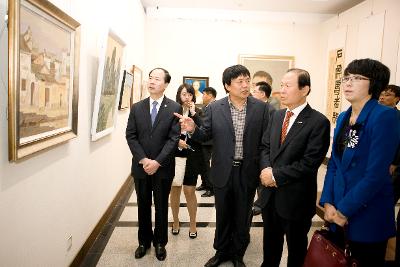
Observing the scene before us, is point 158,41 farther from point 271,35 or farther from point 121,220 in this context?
point 121,220

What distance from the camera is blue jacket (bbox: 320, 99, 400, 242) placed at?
63.1 inches

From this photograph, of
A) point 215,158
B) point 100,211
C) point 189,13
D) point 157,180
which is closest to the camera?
point 215,158

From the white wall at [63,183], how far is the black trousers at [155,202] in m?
0.53

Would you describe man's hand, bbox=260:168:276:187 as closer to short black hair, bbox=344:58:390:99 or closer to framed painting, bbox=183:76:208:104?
short black hair, bbox=344:58:390:99

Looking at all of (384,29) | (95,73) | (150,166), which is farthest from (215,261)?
(384,29)

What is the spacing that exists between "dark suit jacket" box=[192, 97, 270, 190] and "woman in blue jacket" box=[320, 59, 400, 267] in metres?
0.84

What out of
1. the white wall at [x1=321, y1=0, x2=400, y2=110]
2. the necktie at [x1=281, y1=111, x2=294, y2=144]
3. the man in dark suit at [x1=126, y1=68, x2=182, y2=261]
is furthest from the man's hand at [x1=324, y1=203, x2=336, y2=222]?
the white wall at [x1=321, y1=0, x2=400, y2=110]

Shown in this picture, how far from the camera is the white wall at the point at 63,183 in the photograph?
1527 millimetres

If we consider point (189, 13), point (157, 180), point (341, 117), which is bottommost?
point (157, 180)

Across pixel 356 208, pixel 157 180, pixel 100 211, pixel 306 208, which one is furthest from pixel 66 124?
pixel 356 208

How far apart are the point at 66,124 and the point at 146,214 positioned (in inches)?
45.8

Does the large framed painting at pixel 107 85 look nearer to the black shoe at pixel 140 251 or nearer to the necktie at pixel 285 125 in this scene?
the black shoe at pixel 140 251

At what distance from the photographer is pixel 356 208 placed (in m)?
1.64

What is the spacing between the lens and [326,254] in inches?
64.7
